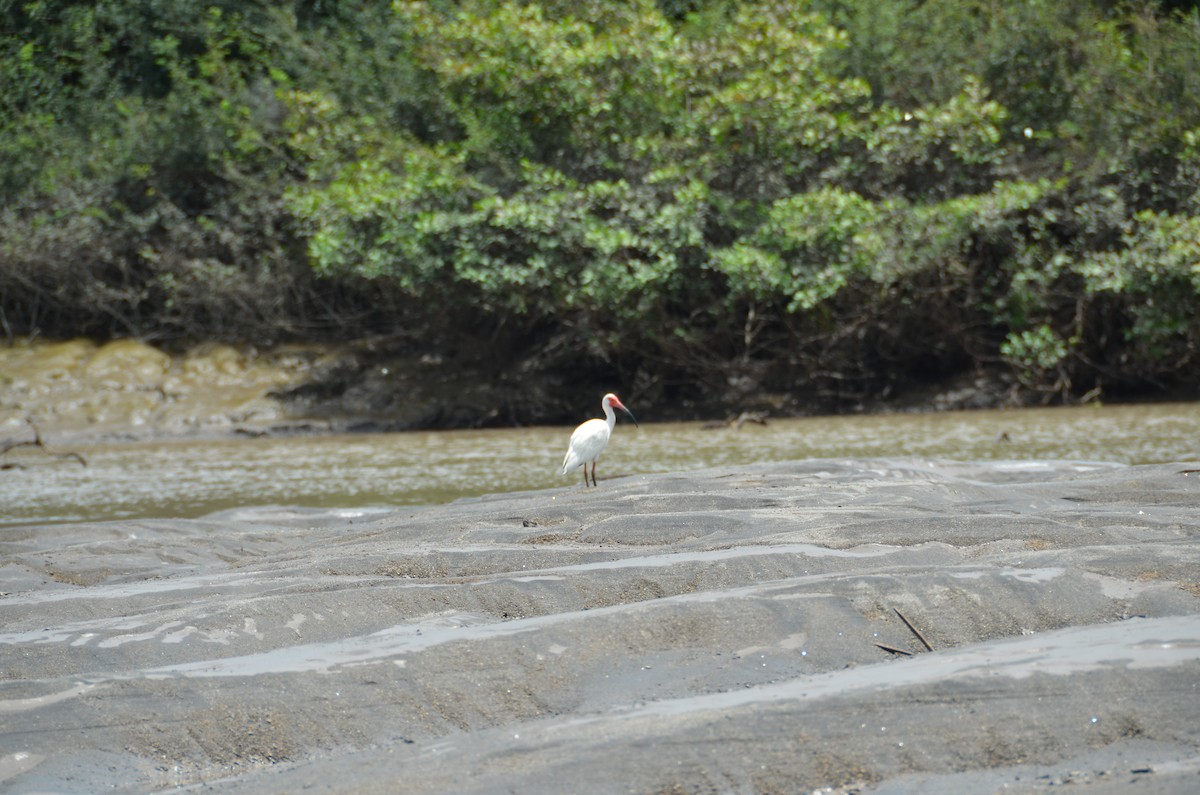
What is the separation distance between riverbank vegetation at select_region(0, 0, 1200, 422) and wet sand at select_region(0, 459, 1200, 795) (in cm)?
1063

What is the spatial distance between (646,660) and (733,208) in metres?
13.7

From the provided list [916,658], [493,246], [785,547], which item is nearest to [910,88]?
[493,246]

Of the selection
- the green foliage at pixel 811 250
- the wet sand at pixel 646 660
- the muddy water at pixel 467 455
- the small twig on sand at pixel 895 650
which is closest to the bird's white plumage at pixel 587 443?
the muddy water at pixel 467 455

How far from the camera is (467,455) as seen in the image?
15.1 m

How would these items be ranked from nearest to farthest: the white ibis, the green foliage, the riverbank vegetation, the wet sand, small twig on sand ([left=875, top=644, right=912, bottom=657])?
the wet sand
small twig on sand ([left=875, top=644, right=912, bottom=657])
the white ibis
the green foliage
the riverbank vegetation

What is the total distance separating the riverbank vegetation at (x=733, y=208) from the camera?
1747 cm

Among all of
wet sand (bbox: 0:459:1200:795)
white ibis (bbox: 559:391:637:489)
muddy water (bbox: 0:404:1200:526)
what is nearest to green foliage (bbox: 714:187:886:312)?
muddy water (bbox: 0:404:1200:526)

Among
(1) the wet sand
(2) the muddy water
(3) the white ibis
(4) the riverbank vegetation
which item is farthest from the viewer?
(4) the riverbank vegetation

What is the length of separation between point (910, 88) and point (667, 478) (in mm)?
13001

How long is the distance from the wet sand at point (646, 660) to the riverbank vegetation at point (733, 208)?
10.6m

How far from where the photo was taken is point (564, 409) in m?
19.0

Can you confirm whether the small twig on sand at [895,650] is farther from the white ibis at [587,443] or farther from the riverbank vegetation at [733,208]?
the riverbank vegetation at [733,208]

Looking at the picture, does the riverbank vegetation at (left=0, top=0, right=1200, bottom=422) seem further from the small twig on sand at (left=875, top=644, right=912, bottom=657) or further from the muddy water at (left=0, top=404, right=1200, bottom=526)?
the small twig on sand at (left=875, top=644, right=912, bottom=657)

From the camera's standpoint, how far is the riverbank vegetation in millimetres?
17469
